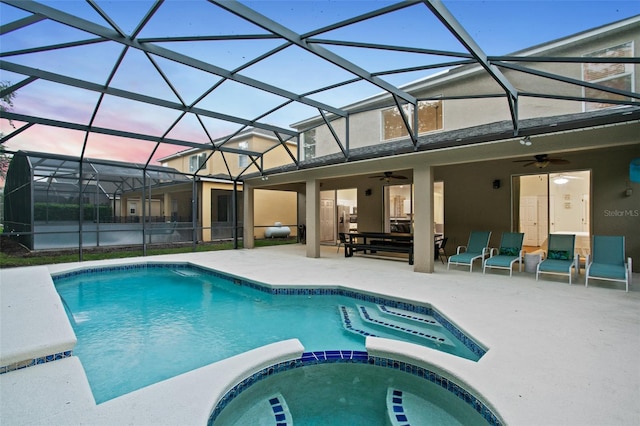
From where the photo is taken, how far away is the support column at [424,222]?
817cm

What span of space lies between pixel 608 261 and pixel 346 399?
23.2ft

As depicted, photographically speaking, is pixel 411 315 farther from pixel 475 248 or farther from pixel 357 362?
pixel 475 248

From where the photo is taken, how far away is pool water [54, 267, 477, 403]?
402 centimetres

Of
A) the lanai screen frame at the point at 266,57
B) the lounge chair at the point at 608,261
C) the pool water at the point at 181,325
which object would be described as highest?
the lanai screen frame at the point at 266,57

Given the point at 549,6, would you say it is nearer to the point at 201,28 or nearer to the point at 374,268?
the point at 201,28

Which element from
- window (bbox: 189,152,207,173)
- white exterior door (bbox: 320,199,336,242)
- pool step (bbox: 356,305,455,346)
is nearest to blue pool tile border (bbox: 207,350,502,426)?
pool step (bbox: 356,305,455,346)

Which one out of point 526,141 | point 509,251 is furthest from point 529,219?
point 526,141

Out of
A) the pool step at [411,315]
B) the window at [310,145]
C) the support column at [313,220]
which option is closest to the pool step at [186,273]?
the support column at [313,220]

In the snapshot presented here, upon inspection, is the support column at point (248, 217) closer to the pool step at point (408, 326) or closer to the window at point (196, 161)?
the window at point (196, 161)

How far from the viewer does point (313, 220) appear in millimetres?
11102

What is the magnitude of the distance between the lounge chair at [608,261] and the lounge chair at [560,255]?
0.38 metres

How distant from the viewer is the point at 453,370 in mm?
3033

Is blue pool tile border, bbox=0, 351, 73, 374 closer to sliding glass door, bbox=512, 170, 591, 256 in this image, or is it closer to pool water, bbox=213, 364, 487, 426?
pool water, bbox=213, 364, 487, 426

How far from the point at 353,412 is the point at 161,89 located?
23.9ft
